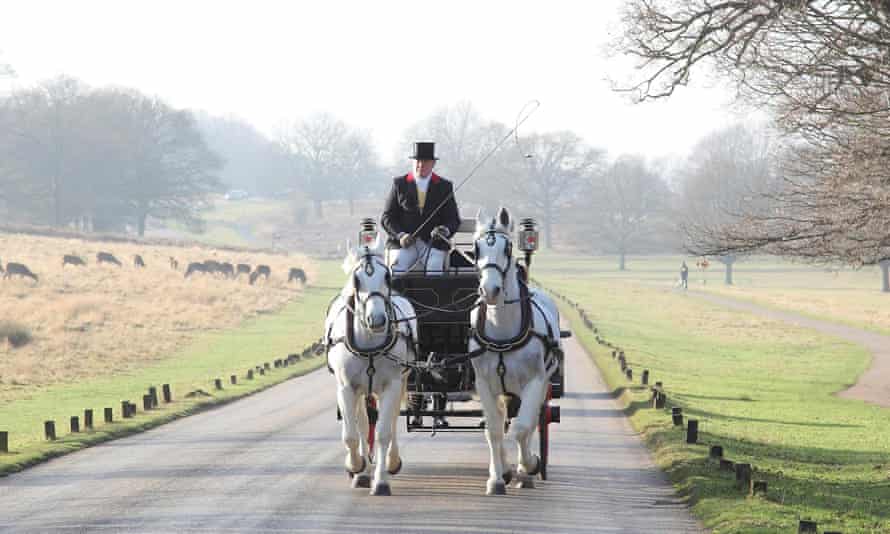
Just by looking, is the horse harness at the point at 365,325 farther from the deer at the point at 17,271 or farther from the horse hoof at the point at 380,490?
the deer at the point at 17,271

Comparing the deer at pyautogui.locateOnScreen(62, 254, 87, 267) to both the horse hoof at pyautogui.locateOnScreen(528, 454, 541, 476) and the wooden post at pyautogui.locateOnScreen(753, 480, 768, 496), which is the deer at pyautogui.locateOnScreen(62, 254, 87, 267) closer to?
the horse hoof at pyautogui.locateOnScreen(528, 454, 541, 476)

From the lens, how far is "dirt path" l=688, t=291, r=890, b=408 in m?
30.8

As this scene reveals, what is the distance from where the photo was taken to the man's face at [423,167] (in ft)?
47.6

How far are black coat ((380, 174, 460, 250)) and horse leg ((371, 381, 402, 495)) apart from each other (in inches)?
91.4

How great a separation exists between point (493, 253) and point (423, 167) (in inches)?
111

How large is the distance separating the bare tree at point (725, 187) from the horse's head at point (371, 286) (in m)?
11.8

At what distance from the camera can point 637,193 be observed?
116m

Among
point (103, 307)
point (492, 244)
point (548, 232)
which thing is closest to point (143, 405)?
point (492, 244)

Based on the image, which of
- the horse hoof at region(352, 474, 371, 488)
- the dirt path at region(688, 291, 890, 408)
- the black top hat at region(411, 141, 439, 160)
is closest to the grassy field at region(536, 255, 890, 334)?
the dirt path at region(688, 291, 890, 408)

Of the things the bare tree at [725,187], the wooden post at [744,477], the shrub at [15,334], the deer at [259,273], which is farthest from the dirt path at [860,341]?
the deer at [259,273]

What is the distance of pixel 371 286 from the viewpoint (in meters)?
12.2

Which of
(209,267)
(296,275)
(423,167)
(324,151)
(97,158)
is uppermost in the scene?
(324,151)

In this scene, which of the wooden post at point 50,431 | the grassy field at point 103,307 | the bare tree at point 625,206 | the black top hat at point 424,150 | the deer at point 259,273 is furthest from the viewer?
the bare tree at point 625,206

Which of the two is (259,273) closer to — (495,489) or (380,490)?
(380,490)
